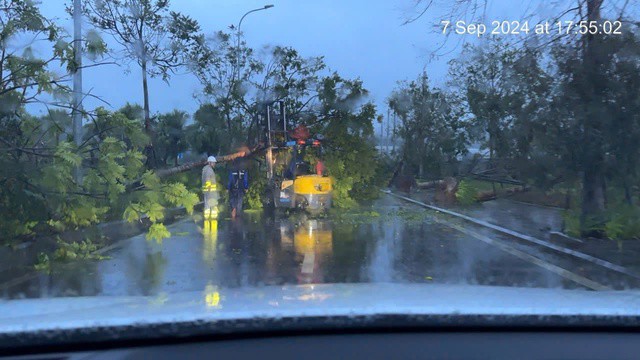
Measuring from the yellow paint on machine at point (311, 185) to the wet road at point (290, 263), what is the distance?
3.63m

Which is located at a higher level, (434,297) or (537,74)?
(537,74)

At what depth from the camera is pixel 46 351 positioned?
264cm

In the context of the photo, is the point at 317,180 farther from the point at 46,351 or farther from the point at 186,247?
the point at 46,351

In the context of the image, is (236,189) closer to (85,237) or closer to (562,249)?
(85,237)

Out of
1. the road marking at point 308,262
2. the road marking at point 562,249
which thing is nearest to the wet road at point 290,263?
the road marking at point 308,262

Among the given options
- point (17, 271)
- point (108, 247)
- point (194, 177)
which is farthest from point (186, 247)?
point (194, 177)

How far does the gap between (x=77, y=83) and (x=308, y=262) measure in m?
7.09

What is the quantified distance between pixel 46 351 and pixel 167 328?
0.52 m

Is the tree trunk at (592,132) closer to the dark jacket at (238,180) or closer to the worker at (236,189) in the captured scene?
the worker at (236,189)

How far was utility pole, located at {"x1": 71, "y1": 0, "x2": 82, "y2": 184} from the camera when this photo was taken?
11.0m

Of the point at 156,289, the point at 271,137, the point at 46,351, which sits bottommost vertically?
the point at 156,289

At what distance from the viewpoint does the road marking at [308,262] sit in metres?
9.63

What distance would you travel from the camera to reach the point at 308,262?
10.4 m

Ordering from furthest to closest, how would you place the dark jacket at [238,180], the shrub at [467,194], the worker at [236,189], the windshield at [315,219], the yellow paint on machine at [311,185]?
the shrub at [467,194]
the dark jacket at [238,180]
the worker at [236,189]
the yellow paint on machine at [311,185]
the windshield at [315,219]
